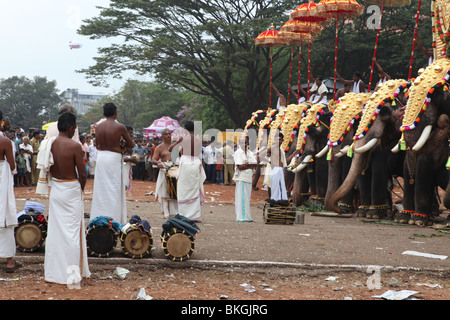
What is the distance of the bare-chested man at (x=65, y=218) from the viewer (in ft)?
19.7

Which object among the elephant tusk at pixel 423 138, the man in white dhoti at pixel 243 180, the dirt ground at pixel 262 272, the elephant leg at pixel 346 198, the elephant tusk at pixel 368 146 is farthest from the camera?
the elephant leg at pixel 346 198

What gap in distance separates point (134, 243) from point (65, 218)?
1307 millimetres

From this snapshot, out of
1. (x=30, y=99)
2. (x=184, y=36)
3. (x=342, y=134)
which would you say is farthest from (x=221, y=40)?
(x=30, y=99)

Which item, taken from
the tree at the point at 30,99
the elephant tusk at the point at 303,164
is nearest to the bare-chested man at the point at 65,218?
the elephant tusk at the point at 303,164

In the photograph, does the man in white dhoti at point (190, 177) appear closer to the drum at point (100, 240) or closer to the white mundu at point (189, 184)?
the white mundu at point (189, 184)

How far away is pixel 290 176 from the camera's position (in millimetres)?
17234

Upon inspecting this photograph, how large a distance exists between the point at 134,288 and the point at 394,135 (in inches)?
318

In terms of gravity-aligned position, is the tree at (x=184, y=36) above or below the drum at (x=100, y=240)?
above

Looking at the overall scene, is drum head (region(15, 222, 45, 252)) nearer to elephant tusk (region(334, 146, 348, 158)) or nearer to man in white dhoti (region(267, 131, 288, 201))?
man in white dhoti (region(267, 131, 288, 201))

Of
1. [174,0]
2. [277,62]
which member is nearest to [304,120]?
[174,0]

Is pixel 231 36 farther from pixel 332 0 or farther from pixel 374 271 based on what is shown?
pixel 374 271

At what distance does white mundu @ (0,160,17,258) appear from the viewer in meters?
6.43

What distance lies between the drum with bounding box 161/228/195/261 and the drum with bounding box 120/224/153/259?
0.26 meters

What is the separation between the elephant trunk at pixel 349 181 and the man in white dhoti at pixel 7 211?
689 cm
